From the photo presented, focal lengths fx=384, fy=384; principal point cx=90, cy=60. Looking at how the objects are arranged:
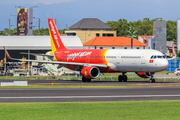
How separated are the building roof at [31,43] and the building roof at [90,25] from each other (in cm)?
9711

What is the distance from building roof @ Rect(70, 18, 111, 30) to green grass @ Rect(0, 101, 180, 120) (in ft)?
564

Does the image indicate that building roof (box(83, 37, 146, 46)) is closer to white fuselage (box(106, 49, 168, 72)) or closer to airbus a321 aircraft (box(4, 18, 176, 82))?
airbus a321 aircraft (box(4, 18, 176, 82))

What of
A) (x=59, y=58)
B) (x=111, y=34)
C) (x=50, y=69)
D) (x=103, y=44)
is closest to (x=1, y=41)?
(x=50, y=69)

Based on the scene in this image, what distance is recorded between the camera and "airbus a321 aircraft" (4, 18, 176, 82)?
43.7 metres

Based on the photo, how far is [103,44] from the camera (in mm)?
149250

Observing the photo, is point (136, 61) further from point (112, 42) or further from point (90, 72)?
point (112, 42)

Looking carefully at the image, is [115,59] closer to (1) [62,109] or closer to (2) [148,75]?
(2) [148,75]

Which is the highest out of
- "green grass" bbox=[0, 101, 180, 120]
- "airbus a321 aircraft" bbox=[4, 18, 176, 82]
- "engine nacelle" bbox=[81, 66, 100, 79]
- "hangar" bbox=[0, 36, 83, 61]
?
"hangar" bbox=[0, 36, 83, 61]

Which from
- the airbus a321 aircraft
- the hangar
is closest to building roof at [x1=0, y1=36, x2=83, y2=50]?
the hangar

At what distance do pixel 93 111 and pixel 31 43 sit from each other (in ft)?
255

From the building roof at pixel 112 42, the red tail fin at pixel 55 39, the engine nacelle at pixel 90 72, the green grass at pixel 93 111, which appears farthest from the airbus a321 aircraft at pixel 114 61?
the building roof at pixel 112 42

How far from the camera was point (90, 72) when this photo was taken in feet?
151

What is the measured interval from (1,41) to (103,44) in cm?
6168

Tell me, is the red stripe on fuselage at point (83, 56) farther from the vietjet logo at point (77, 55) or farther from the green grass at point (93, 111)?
the green grass at point (93, 111)
